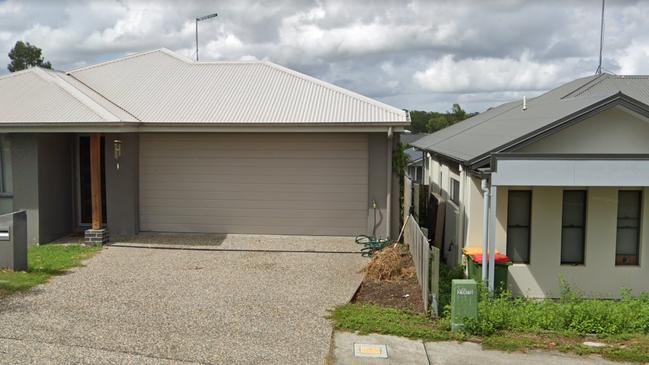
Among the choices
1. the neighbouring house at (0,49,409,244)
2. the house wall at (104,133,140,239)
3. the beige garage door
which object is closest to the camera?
the neighbouring house at (0,49,409,244)

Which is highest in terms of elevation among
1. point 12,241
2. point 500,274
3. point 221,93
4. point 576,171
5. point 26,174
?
point 221,93

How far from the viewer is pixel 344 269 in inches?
458

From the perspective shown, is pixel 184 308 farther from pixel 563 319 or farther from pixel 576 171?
pixel 576 171

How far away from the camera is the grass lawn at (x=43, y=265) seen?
9.80m

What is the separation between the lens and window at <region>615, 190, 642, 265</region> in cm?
1070

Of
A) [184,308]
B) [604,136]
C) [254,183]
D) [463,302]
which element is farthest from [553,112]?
[184,308]

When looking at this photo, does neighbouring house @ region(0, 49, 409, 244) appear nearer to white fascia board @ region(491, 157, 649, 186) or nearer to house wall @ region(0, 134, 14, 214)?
house wall @ region(0, 134, 14, 214)

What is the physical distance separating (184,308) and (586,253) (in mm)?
7100

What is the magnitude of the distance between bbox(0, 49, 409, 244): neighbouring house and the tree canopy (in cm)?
5423

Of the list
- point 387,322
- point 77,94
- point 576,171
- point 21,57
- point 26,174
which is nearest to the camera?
point 387,322

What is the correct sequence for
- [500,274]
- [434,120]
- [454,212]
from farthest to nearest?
1. [434,120]
2. [454,212]
3. [500,274]

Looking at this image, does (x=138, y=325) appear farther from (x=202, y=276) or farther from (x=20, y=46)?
(x=20, y=46)

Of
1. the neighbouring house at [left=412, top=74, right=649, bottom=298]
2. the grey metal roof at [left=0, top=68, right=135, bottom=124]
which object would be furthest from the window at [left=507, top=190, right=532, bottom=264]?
the grey metal roof at [left=0, top=68, right=135, bottom=124]

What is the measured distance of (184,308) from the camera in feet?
28.9
